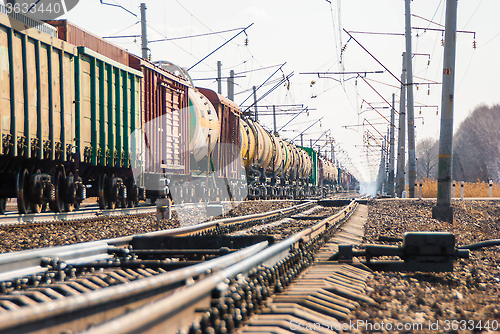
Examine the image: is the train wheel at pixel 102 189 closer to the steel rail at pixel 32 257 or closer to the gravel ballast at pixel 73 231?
the gravel ballast at pixel 73 231

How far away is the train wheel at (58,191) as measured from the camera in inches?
407

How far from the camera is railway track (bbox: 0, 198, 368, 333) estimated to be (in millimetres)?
2229

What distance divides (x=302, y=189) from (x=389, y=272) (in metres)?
30.5

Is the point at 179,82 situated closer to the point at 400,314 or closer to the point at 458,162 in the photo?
the point at 400,314

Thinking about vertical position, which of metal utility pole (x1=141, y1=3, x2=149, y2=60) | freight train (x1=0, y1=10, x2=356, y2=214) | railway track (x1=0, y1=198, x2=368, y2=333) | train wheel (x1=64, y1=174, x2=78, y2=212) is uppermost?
metal utility pole (x1=141, y1=3, x2=149, y2=60)

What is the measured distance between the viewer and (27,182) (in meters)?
9.55

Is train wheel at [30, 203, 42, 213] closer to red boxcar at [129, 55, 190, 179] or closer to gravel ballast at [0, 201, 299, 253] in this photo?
gravel ballast at [0, 201, 299, 253]

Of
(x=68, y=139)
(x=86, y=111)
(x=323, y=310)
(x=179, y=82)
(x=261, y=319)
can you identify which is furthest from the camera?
(x=179, y=82)

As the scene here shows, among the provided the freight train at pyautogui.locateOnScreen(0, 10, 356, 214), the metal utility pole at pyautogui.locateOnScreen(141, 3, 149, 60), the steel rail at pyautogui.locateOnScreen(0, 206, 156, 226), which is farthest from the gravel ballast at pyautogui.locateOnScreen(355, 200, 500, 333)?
the metal utility pole at pyautogui.locateOnScreen(141, 3, 149, 60)

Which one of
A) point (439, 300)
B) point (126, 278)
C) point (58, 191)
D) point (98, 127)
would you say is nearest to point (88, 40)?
point (98, 127)

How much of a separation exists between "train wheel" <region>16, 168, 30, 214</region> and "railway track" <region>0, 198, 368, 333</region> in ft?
13.4

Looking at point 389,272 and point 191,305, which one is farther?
point 389,272

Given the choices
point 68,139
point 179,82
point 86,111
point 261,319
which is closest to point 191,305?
point 261,319

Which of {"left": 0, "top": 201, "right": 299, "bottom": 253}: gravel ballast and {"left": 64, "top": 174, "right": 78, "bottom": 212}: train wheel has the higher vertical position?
{"left": 64, "top": 174, "right": 78, "bottom": 212}: train wheel
